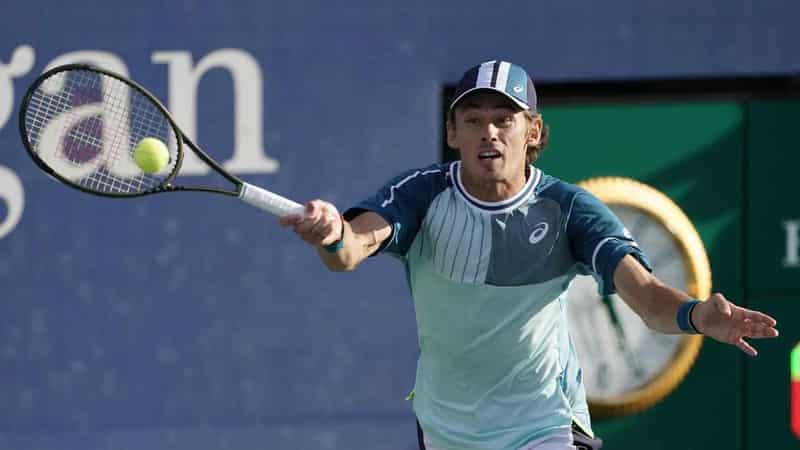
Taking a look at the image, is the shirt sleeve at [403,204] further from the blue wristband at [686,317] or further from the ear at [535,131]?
the blue wristband at [686,317]

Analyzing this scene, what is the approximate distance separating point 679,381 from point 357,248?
3.53 m

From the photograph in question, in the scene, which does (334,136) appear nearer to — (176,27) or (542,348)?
(176,27)

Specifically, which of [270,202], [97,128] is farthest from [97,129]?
[270,202]

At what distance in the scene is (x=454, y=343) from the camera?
4727 mm

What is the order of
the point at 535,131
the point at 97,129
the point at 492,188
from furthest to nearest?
the point at 97,129
the point at 535,131
the point at 492,188

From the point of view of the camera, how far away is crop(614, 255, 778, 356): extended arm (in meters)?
4.13

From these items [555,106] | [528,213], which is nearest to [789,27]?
[555,106]

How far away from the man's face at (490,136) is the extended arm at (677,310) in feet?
1.36

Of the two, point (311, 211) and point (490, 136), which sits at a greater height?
point (490, 136)

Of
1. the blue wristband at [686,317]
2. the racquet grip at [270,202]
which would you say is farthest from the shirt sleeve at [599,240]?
the racquet grip at [270,202]

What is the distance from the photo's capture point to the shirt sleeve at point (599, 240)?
4500 millimetres

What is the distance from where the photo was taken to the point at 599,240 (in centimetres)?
457

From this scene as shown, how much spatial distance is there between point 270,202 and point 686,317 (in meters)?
1.07

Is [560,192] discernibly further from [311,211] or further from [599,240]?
[311,211]
